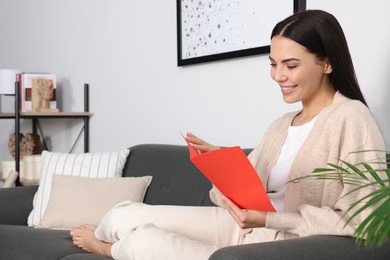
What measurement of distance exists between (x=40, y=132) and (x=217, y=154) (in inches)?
135

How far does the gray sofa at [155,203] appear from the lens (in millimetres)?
1565

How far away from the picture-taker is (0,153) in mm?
5258

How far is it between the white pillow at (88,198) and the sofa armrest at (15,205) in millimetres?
205

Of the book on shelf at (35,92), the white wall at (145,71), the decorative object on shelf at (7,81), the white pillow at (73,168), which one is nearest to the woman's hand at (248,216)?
the white wall at (145,71)

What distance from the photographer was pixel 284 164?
2111 millimetres

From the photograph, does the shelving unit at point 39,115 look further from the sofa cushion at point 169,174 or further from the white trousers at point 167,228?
the white trousers at point 167,228

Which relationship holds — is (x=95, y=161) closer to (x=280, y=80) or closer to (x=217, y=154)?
(x=280, y=80)

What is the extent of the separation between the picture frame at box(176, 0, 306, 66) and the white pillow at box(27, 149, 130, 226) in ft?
1.98

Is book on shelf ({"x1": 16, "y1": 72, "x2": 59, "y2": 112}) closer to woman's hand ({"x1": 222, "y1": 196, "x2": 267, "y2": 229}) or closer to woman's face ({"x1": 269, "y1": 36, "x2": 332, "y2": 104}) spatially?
woman's face ({"x1": 269, "y1": 36, "x2": 332, "y2": 104})

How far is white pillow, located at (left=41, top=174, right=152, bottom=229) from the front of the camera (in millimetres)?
3043

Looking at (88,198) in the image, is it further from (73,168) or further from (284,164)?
(284,164)

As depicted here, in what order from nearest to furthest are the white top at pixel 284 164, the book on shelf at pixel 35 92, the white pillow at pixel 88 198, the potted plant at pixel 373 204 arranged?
1. the potted plant at pixel 373 204
2. the white top at pixel 284 164
3. the white pillow at pixel 88 198
4. the book on shelf at pixel 35 92

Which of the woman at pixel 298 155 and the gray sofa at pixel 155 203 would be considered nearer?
the gray sofa at pixel 155 203

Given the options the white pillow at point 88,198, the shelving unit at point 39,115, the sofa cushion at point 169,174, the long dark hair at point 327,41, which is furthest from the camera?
the shelving unit at point 39,115
